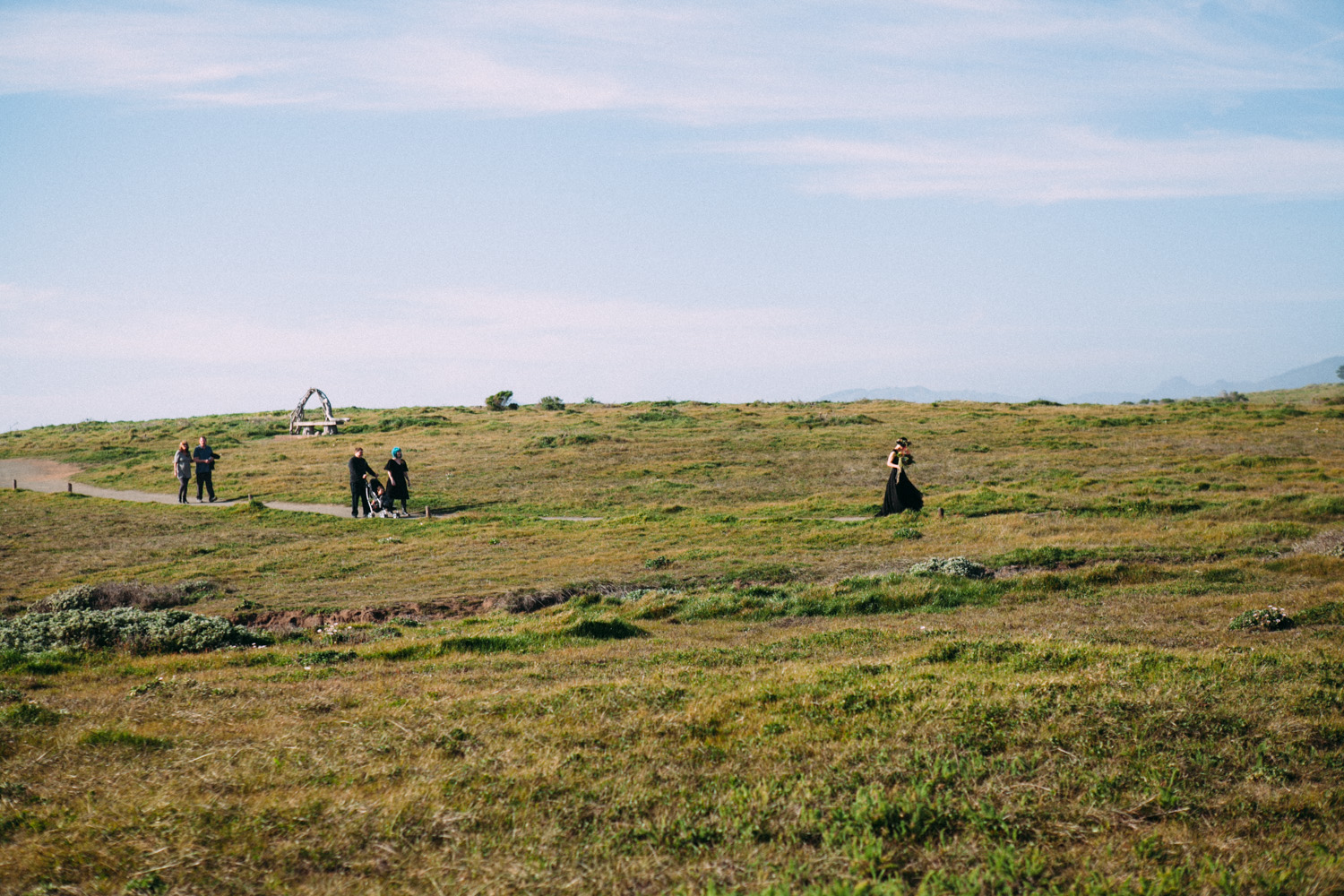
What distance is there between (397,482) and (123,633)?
1731cm

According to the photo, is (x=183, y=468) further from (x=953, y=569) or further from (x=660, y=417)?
(x=660, y=417)

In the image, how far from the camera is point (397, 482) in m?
28.9

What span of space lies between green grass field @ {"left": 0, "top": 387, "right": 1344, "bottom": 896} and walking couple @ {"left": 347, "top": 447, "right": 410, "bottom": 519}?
23.8ft

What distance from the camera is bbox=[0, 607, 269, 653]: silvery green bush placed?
11266 mm

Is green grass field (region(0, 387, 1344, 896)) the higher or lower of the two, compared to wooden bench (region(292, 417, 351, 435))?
lower

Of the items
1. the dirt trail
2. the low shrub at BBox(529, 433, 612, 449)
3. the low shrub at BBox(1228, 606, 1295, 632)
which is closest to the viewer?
the low shrub at BBox(1228, 606, 1295, 632)

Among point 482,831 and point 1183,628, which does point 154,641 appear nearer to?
point 482,831

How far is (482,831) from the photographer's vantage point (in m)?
5.57

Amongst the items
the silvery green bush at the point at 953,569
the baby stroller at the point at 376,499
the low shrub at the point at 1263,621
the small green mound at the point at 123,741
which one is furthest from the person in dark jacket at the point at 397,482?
A: the low shrub at the point at 1263,621

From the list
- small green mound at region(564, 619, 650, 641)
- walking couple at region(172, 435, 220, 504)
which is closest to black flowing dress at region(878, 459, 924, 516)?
small green mound at region(564, 619, 650, 641)

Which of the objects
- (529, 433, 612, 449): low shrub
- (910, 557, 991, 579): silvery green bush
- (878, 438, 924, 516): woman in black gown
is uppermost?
(529, 433, 612, 449): low shrub

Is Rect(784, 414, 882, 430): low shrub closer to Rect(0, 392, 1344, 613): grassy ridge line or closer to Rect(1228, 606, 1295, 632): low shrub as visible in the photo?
Rect(0, 392, 1344, 613): grassy ridge line

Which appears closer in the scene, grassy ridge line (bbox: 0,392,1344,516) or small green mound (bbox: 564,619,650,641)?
small green mound (bbox: 564,619,650,641)

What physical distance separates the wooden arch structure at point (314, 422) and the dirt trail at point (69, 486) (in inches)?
543
